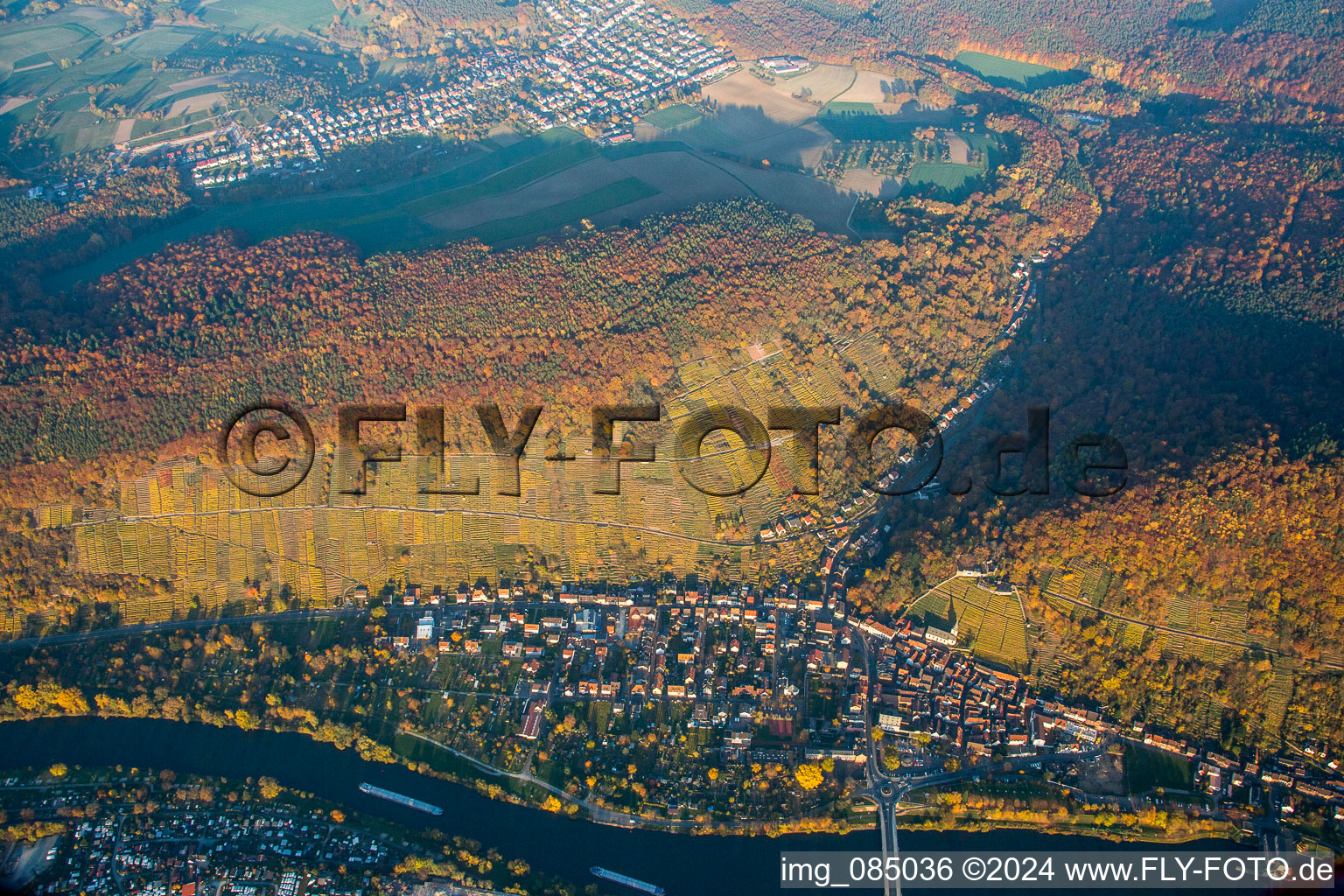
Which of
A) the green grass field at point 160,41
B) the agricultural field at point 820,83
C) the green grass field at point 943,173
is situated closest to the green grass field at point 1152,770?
the green grass field at point 943,173

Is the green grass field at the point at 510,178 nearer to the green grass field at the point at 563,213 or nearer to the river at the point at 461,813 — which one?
the green grass field at the point at 563,213

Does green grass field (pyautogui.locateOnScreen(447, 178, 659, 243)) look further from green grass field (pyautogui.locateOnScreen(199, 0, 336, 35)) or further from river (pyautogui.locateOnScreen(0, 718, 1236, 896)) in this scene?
green grass field (pyautogui.locateOnScreen(199, 0, 336, 35))

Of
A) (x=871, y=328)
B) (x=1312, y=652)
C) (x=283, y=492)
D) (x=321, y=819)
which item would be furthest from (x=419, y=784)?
(x=1312, y=652)

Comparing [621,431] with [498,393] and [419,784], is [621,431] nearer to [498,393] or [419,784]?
[498,393]

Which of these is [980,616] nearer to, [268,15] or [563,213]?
[563,213]

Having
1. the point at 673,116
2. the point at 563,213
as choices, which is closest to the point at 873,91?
the point at 673,116

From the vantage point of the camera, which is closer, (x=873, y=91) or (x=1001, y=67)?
(x=873, y=91)

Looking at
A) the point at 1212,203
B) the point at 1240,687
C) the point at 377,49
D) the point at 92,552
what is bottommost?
the point at 1240,687
